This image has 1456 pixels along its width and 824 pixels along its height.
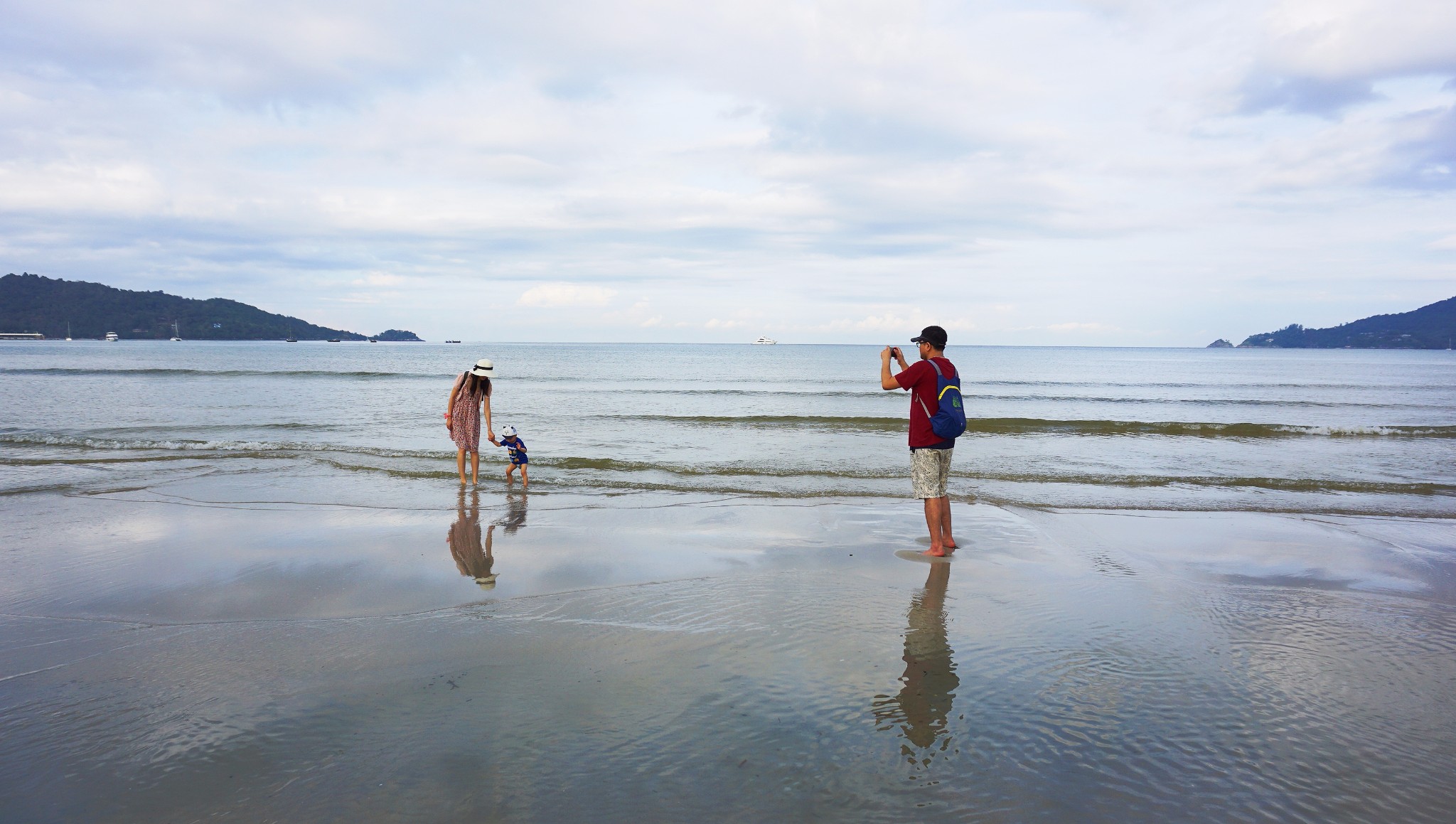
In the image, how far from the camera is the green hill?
145 meters

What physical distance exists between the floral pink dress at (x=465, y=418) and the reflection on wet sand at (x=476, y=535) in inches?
30.4

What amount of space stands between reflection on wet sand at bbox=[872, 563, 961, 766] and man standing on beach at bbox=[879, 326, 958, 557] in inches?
72.2

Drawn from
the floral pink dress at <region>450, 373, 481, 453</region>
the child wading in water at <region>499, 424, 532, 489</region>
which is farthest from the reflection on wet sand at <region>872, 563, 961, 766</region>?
the floral pink dress at <region>450, 373, 481, 453</region>

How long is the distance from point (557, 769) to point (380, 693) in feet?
4.38

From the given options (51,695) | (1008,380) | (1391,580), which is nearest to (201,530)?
(51,695)

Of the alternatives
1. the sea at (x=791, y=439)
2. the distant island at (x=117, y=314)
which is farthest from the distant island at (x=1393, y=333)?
the distant island at (x=117, y=314)

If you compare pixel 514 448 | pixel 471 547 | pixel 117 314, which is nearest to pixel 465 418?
pixel 514 448

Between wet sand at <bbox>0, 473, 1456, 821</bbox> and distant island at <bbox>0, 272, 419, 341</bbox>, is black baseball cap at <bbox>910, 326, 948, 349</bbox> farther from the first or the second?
distant island at <bbox>0, 272, 419, 341</bbox>

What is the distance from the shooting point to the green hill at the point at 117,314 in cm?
14500

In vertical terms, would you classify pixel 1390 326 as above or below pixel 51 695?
above

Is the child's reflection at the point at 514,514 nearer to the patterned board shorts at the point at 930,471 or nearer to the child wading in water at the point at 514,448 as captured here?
the child wading in water at the point at 514,448

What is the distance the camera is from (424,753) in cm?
322

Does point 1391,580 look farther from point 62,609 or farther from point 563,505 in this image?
point 62,609

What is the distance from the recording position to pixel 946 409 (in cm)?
680
